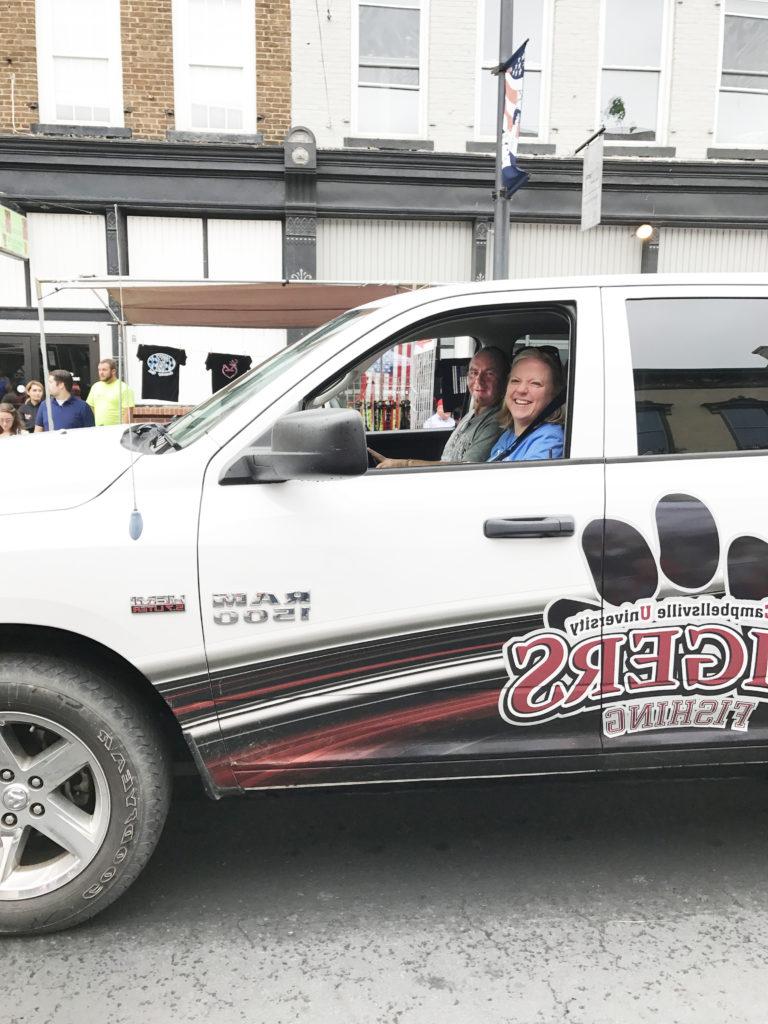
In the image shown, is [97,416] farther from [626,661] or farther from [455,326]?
[626,661]

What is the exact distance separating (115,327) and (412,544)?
38.2 feet

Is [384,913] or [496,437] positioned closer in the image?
[384,913]

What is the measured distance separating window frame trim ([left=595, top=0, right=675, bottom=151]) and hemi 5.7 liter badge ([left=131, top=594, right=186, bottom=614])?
13218 mm

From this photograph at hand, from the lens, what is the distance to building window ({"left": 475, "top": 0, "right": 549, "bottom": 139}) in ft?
42.6

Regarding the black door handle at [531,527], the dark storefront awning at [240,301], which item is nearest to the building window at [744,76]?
the dark storefront awning at [240,301]

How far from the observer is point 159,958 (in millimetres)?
2496

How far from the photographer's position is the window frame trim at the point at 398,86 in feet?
41.7

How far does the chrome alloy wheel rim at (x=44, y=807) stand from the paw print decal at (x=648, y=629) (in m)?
1.27

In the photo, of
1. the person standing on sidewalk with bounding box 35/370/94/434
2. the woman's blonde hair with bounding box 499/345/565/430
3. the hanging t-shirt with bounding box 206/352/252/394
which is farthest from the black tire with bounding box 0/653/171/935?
the hanging t-shirt with bounding box 206/352/252/394

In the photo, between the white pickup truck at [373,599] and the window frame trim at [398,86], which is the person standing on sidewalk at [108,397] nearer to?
the window frame trim at [398,86]

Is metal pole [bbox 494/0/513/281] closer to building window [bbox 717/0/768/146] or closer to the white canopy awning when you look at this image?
the white canopy awning

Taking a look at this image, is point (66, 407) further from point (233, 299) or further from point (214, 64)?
point (214, 64)

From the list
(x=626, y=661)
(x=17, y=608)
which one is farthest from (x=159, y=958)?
(x=626, y=661)

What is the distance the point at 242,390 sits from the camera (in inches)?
114
